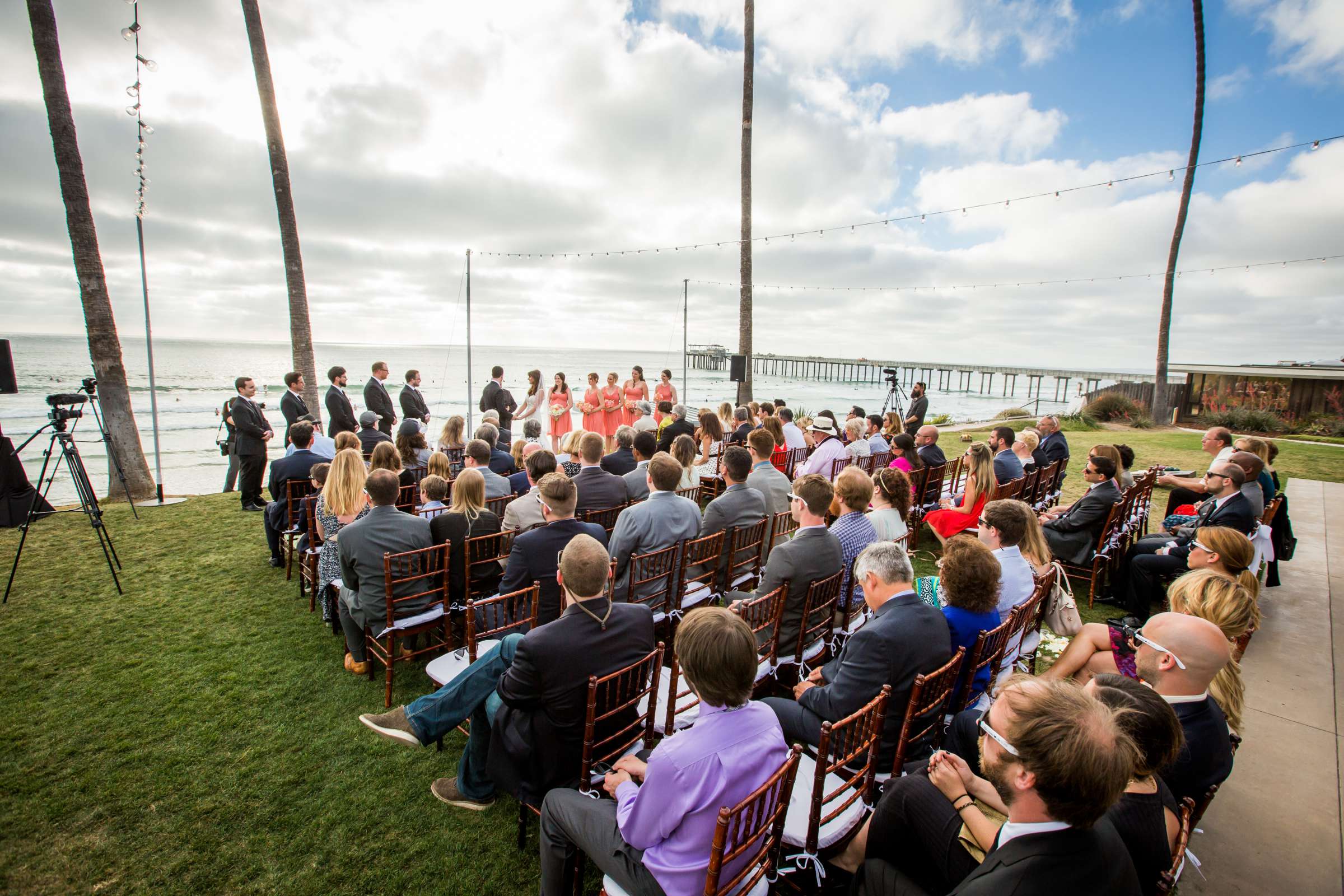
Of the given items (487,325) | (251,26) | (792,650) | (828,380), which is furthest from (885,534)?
(828,380)

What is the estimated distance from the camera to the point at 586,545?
7.29 ft

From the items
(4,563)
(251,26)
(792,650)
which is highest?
(251,26)

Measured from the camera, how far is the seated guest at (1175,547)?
4.27 metres

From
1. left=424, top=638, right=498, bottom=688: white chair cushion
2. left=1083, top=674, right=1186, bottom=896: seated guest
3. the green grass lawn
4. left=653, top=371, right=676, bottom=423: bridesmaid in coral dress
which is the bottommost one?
the green grass lawn

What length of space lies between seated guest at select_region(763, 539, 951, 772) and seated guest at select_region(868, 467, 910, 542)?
1666 millimetres

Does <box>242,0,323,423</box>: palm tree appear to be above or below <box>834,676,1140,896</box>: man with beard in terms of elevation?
above

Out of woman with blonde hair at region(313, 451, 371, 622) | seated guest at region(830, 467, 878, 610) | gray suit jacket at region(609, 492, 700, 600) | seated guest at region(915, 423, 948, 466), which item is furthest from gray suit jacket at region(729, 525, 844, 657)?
seated guest at region(915, 423, 948, 466)

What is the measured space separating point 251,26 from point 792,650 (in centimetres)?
1107

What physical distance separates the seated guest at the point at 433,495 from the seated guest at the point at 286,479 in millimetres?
1865

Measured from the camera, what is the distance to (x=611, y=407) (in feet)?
36.9

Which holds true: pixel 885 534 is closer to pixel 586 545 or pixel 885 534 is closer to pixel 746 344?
pixel 586 545

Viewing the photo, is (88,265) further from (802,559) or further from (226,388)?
(226,388)

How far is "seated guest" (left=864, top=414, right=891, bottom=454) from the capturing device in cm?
752

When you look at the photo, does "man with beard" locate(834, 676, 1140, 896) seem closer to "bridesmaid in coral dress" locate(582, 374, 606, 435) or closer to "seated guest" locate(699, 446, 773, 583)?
"seated guest" locate(699, 446, 773, 583)
